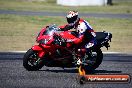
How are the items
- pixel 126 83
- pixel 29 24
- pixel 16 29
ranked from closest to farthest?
pixel 126 83
pixel 16 29
pixel 29 24

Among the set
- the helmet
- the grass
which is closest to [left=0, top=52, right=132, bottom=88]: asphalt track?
the helmet

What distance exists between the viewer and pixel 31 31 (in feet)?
76.3

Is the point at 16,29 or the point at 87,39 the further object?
the point at 16,29

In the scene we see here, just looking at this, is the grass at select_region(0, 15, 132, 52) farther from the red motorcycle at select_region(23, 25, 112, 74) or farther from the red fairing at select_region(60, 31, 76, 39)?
the red fairing at select_region(60, 31, 76, 39)

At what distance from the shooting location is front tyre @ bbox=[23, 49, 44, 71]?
11969 mm

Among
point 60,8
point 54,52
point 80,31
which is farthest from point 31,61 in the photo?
point 60,8

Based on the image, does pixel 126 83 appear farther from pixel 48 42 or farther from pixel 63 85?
pixel 48 42

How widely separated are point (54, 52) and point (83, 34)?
92 cm

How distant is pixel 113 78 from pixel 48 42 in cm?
268

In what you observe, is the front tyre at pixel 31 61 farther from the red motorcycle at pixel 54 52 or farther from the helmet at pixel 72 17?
the helmet at pixel 72 17

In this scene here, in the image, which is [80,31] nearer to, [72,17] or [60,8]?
[72,17]

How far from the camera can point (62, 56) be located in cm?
1223

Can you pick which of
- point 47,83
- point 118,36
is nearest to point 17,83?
point 47,83

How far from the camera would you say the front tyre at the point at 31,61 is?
1197 centimetres
